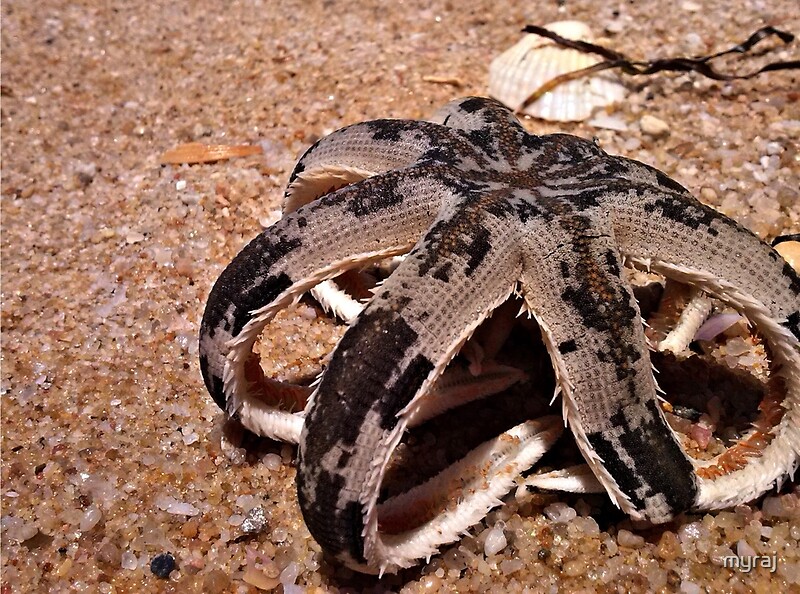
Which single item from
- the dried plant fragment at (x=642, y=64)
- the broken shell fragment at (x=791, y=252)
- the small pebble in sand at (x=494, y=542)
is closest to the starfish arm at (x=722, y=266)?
the small pebble in sand at (x=494, y=542)

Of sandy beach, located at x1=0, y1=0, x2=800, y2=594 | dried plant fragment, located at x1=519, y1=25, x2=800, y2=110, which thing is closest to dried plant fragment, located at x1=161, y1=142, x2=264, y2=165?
sandy beach, located at x1=0, y1=0, x2=800, y2=594

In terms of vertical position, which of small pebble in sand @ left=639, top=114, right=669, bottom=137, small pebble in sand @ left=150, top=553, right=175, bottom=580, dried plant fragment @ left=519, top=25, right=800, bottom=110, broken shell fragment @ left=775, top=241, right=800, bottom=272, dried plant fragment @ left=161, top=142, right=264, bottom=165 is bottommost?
small pebble in sand @ left=150, top=553, right=175, bottom=580

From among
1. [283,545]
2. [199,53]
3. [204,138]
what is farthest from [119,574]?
[199,53]

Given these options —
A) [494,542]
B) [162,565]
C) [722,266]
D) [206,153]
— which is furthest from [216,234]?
[722,266]

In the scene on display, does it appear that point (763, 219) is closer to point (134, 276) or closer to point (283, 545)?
point (283, 545)

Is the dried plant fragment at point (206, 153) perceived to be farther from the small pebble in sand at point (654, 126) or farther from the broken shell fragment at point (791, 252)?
the broken shell fragment at point (791, 252)

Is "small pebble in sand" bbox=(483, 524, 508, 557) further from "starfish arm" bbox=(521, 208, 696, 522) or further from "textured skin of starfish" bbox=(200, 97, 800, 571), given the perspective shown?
"starfish arm" bbox=(521, 208, 696, 522)

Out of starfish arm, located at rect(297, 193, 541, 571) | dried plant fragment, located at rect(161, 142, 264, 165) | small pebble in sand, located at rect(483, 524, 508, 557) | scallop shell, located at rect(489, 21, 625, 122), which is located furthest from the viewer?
scallop shell, located at rect(489, 21, 625, 122)
